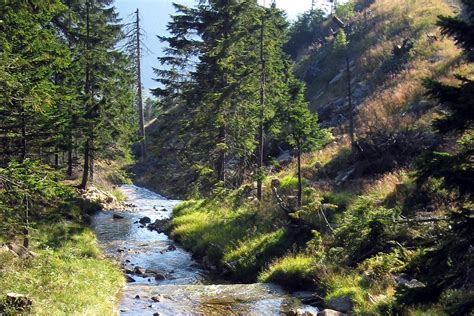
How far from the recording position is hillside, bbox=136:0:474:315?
7852 mm

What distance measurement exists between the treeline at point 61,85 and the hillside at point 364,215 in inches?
192

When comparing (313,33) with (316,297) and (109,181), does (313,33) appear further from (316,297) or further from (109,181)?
(316,297)

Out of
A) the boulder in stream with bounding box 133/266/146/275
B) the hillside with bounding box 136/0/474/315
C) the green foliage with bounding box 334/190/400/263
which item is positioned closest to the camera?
the hillside with bounding box 136/0/474/315

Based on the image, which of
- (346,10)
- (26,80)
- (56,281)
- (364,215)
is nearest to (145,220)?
(56,281)

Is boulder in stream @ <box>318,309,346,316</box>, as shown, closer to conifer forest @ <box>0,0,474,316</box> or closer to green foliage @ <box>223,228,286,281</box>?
conifer forest @ <box>0,0,474,316</box>

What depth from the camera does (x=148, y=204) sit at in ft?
111

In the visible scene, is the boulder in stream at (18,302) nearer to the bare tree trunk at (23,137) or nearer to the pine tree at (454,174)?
the bare tree trunk at (23,137)

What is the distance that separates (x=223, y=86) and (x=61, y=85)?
826 cm

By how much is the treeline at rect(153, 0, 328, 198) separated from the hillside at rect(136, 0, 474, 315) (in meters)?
1.31

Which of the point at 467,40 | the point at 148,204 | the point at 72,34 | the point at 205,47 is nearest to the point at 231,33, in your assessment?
the point at 205,47

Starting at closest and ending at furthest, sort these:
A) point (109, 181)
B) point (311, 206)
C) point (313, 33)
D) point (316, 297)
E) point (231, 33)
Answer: point (316, 297), point (311, 206), point (231, 33), point (109, 181), point (313, 33)

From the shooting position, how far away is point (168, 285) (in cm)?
1371

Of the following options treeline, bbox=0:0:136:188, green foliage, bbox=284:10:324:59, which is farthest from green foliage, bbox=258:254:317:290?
green foliage, bbox=284:10:324:59

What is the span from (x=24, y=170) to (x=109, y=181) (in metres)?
26.3
